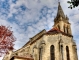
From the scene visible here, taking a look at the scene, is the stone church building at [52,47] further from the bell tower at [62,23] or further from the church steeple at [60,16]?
the church steeple at [60,16]

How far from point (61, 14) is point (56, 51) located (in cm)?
1900

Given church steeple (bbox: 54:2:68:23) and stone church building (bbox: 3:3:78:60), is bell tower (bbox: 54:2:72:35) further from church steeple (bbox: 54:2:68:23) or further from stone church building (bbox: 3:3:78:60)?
stone church building (bbox: 3:3:78:60)

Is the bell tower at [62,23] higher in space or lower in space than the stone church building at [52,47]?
higher

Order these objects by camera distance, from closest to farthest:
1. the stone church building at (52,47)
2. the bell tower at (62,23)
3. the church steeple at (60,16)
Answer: the stone church building at (52,47) < the bell tower at (62,23) < the church steeple at (60,16)

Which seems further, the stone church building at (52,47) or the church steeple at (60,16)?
the church steeple at (60,16)

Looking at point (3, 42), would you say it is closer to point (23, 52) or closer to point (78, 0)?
point (78, 0)

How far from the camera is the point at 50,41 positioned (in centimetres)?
2533

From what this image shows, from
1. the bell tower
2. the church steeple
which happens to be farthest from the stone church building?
the church steeple

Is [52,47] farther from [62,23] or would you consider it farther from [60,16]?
[60,16]

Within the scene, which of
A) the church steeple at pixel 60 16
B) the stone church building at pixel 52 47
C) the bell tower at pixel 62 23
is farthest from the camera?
the church steeple at pixel 60 16

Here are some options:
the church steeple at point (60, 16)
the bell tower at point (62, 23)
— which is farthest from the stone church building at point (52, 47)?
the church steeple at point (60, 16)

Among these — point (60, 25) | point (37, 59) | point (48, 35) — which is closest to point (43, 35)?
point (48, 35)

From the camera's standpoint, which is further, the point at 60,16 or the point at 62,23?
the point at 60,16

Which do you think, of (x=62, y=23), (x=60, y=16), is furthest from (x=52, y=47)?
(x=60, y=16)
